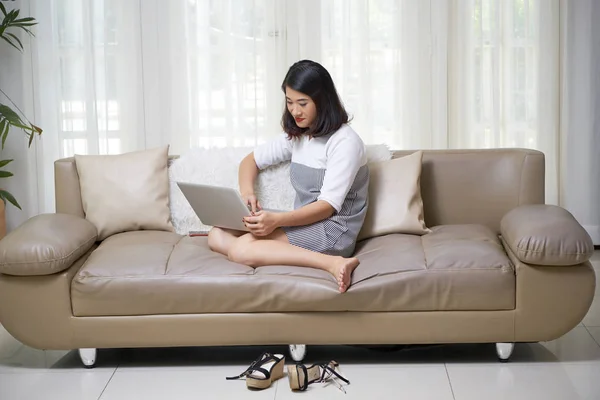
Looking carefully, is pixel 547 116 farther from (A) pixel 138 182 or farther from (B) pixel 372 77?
(A) pixel 138 182

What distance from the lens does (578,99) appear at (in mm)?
4938

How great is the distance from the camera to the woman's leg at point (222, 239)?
129 inches

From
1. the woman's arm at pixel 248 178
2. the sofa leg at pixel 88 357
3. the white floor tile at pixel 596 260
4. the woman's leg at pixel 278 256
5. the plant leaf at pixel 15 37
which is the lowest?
the sofa leg at pixel 88 357

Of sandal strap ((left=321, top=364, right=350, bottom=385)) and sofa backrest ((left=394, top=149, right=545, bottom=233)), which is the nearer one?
sandal strap ((left=321, top=364, right=350, bottom=385))

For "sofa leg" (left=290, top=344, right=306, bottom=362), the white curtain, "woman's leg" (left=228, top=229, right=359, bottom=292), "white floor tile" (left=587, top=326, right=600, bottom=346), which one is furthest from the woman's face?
the white curtain

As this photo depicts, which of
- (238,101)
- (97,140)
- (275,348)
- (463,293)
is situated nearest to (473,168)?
(463,293)

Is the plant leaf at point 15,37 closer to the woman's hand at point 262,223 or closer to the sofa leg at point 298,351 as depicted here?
the woman's hand at point 262,223

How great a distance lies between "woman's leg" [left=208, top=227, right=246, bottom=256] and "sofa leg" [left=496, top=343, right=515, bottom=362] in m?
1.03

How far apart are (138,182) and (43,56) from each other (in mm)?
1734

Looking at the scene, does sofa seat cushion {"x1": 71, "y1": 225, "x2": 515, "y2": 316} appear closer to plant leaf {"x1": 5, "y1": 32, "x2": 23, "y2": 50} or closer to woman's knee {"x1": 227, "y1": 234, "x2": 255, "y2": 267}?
woman's knee {"x1": 227, "y1": 234, "x2": 255, "y2": 267}

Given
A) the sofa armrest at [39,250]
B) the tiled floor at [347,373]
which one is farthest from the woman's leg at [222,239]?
the sofa armrest at [39,250]

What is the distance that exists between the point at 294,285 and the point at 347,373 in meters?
0.35

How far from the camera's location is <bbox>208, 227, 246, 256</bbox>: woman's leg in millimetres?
3283

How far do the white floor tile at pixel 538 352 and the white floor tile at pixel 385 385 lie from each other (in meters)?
0.15
